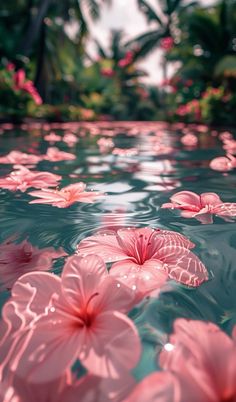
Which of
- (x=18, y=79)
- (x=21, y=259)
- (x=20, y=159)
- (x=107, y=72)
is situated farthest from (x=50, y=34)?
(x=21, y=259)

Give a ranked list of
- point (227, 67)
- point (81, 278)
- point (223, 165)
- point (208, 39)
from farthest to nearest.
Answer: point (208, 39)
point (227, 67)
point (223, 165)
point (81, 278)

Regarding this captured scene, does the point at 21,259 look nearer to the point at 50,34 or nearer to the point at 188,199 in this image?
the point at 188,199

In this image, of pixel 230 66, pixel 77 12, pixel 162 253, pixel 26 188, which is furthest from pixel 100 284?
pixel 77 12

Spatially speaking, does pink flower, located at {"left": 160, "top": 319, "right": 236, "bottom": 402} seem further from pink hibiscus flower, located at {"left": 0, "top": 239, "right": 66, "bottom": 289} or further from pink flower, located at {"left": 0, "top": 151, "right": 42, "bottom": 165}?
pink flower, located at {"left": 0, "top": 151, "right": 42, "bottom": 165}

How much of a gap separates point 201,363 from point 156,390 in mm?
50

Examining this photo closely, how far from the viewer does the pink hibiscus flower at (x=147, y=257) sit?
0.47m

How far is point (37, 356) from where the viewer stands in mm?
348

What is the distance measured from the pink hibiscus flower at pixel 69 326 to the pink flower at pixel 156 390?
0.02 metres

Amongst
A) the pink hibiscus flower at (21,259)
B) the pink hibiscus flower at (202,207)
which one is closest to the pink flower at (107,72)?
the pink hibiscus flower at (202,207)

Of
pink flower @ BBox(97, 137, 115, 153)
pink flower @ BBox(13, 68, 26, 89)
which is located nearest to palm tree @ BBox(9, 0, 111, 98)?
pink flower @ BBox(13, 68, 26, 89)

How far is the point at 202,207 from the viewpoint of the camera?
826mm

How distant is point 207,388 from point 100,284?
0.16m

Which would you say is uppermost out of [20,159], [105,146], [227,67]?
[20,159]

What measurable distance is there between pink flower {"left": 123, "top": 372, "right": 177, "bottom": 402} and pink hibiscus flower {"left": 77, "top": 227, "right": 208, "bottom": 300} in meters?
0.13
